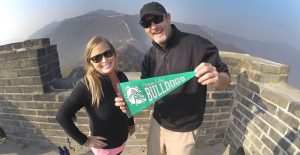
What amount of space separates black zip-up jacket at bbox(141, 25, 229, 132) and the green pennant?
29 cm

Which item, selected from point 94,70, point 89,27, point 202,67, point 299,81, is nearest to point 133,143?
point 94,70

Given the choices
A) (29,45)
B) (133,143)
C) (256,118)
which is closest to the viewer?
(256,118)

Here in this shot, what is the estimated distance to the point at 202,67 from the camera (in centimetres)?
164

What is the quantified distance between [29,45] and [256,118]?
3.69 metres

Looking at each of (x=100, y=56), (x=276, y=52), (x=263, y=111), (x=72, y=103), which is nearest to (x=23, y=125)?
(x=72, y=103)

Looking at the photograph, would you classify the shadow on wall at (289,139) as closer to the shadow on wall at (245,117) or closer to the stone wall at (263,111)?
the stone wall at (263,111)

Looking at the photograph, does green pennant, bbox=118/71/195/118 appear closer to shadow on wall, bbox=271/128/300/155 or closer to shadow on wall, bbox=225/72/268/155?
shadow on wall, bbox=271/128/300/155

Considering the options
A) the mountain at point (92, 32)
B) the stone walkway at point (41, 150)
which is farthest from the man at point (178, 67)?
the mountain at point (92, 32)

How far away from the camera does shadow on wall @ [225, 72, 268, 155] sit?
3156mm

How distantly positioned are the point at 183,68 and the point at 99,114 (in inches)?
34.1

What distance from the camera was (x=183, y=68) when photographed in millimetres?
2070

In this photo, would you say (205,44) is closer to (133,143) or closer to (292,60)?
(133,143)

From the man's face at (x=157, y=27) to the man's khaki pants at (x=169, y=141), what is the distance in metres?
0.92

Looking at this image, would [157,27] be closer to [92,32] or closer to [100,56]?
[100,56]
